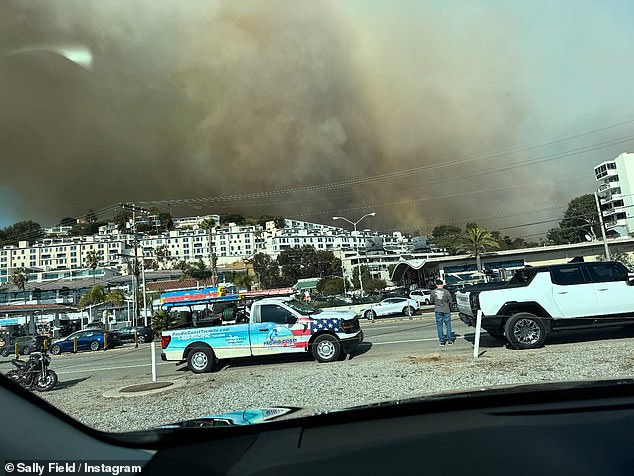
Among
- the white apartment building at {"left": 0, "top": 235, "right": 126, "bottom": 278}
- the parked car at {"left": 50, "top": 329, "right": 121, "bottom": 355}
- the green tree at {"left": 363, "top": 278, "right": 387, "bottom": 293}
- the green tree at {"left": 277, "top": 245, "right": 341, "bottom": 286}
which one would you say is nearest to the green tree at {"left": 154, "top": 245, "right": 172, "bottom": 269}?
the white apartment building at {"left": 0, "top": 235, "right": 126, "bottom": 278}

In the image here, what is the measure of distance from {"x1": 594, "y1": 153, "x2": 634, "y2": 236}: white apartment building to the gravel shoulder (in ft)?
309

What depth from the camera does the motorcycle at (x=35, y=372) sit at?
336 inches

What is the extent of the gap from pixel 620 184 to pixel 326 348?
10794 centimetres

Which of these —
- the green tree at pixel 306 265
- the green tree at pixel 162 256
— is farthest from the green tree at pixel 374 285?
the green tree at pixel 162 256

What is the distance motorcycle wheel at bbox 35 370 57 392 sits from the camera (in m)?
9.51

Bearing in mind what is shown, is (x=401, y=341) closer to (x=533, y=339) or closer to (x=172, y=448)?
(x=533, y=339)

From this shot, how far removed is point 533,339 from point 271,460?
10914mm

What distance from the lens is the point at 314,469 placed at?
1952 mm

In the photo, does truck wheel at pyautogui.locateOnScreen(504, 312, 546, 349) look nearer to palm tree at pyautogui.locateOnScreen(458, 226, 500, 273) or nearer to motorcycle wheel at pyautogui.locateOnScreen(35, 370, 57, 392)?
motorcycle wheel at pyautogui.locateOnScreen(35, 370, 57, 392)

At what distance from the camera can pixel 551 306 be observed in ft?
37.9

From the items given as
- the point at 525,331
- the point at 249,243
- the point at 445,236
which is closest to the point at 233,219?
the point at 249,243

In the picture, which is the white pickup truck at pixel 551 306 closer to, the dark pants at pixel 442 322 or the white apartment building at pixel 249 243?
the dark pants at pixel 442 322

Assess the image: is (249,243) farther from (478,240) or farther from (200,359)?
(200,359)

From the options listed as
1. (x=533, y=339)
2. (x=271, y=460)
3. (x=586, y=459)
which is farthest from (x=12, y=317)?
(x=533, y=339)
